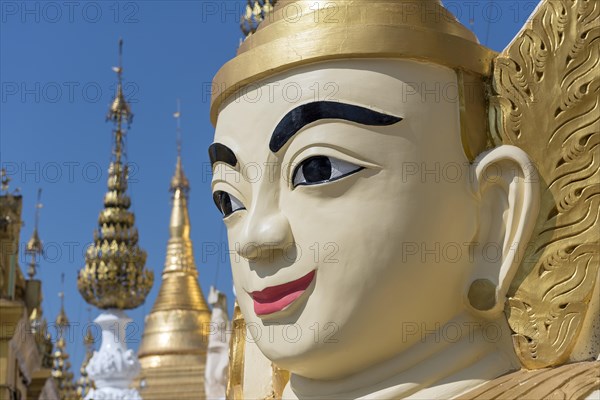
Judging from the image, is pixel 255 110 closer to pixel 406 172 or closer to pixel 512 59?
pixel 406 172

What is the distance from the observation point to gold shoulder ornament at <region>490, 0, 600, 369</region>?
13.2ft

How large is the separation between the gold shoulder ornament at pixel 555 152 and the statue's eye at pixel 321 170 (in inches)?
25.1

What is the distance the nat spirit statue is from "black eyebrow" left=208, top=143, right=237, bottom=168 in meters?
0.05

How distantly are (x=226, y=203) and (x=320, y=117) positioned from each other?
629 mm

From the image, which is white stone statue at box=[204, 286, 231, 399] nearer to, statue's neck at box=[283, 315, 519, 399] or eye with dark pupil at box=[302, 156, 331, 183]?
statue's neck at box=[283, 315, 519, 399]

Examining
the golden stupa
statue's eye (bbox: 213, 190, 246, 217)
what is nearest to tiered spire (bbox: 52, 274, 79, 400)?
the golden stupa

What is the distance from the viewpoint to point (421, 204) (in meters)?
4.03

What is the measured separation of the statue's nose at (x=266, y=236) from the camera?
405cm

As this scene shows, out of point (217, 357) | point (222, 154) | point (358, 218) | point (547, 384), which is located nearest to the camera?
point (547, 384)

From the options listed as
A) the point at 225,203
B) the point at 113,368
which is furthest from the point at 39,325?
the point at 225,203

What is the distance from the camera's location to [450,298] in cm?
411

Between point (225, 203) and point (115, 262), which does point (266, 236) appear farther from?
point (115, 262)

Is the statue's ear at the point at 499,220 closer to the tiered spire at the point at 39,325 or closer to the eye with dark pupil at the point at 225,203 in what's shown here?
the eye with dark pupil at the point at 225,203

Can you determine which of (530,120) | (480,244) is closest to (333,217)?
(480,244)
